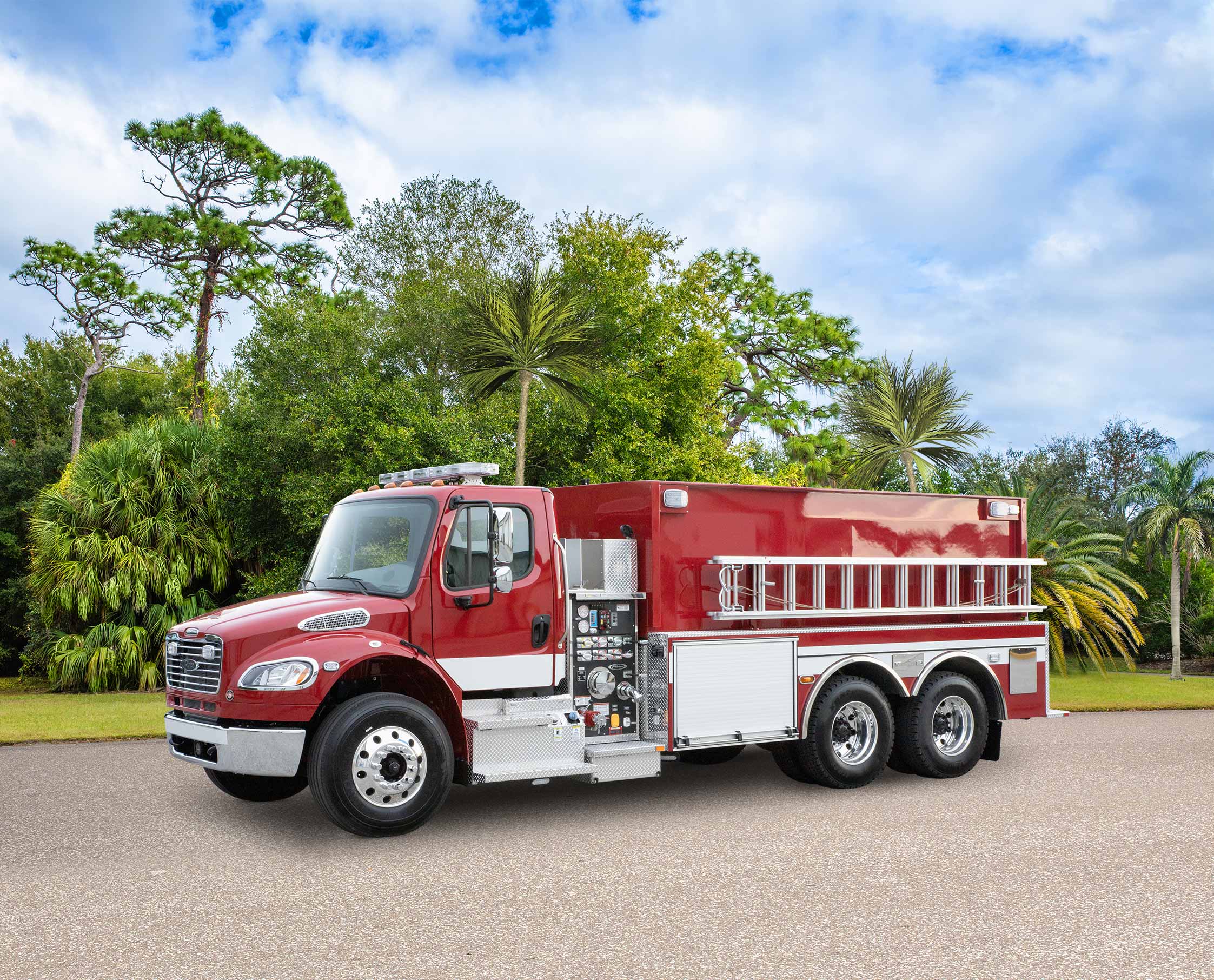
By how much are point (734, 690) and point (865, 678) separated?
1.74 metres

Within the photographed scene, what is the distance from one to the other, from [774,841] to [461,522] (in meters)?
3.20

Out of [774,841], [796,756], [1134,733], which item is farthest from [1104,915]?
[1134,733]

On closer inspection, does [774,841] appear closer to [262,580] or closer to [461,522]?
[461,522]

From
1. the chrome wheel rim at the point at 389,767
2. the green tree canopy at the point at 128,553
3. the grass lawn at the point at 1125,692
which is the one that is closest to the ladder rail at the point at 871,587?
the chrome wheel rim at the point at 389,767

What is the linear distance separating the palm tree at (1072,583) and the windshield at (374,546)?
15.7 metres

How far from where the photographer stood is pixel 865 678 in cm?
1029

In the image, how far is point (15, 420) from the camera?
4259 cm

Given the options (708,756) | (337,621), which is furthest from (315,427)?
(337,621)

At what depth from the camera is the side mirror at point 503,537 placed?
27.2ft

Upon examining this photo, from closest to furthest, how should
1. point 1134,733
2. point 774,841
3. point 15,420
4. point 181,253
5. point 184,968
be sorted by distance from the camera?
point 184,968
point 774,841
point 1134,733
point 181,253
point 15,420

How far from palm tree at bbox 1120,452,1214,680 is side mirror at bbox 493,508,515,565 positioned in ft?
64.4

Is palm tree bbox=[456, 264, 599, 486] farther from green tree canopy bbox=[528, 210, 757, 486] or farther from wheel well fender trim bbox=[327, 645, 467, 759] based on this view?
wheel well fender trim bbox=[327, 645, 467, 759]

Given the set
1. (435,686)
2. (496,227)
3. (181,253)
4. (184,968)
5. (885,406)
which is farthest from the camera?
(181,253)

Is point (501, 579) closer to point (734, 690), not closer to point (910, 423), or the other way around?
point (734, 690)
